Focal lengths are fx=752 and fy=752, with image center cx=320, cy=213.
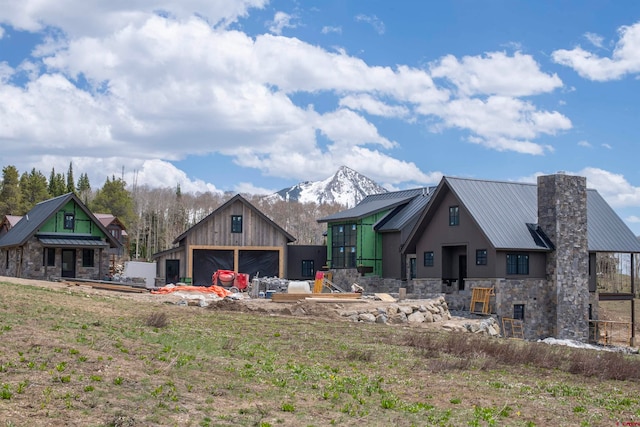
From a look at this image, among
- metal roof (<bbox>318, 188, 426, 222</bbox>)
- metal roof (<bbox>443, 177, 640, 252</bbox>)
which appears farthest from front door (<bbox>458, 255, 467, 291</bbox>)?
metal roof (<bbox>318, 188, 426, 222</bbox>)

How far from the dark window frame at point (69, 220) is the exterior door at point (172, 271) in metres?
Result: 6.70

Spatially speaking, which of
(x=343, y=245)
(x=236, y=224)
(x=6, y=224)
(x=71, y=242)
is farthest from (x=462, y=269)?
(x=6, y=224)

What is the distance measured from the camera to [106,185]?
9612 cm

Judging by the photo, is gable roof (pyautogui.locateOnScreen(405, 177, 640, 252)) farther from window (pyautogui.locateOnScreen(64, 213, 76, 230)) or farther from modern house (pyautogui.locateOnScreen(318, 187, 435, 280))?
window (pyautogui.locateOnScreen(64, 213, 76, 230))

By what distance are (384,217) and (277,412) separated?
39.2m

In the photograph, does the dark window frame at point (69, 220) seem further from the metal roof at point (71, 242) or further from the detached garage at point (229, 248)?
the detached garage at point (229, 248)

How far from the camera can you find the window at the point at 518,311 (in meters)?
38.0

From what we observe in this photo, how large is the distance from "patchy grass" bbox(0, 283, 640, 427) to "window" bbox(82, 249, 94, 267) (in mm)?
26218

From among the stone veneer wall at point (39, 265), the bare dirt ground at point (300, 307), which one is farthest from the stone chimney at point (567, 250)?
the stone veneer wall at point (39, 265)

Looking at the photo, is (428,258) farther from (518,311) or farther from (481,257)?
(518,311)

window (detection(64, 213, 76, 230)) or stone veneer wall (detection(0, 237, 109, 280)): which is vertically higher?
window (detection(64, 213, 76, 230))

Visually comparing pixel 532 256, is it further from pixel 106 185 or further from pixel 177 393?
pixel 106 185

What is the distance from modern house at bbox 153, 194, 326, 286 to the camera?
164 ft

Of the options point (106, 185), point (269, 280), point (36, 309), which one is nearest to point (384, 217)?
point (269, 280)
